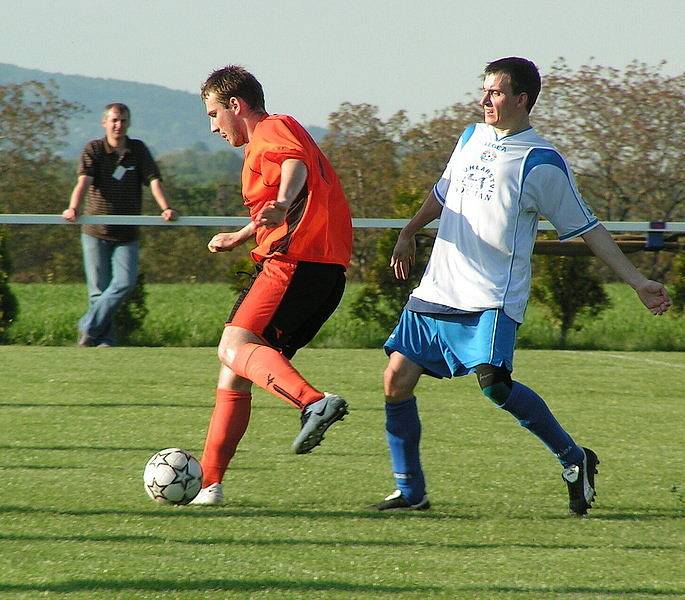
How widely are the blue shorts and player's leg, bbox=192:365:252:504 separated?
0.64 m

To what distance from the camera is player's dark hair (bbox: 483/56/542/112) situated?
510 cm

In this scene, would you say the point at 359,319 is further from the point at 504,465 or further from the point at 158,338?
the point at 504,465

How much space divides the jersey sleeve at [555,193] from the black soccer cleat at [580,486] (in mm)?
950

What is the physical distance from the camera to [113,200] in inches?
469

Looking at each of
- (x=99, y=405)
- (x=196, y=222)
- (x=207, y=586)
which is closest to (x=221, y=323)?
(x=196, y=222)

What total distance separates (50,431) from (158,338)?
6563 millimetres

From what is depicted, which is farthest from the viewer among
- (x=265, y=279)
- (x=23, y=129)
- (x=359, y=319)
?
(x=23, y=129)

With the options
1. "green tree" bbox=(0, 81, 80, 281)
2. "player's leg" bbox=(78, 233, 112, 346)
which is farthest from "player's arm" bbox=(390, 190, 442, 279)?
"green tree" bbox=(0, 81, 80, 281)

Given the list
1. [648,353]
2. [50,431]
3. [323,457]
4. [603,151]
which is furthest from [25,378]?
[603,151]

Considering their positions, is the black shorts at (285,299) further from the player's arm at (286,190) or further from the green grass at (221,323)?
the green grass at (221,323)

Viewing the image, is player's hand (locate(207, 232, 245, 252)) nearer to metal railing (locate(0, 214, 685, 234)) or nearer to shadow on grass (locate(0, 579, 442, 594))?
shadow on grass (locate(0, 579, 442, 594))

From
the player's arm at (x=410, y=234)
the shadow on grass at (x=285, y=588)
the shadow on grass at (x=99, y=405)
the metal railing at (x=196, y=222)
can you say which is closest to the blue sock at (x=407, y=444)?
the player's arm at (x=410, y=234)

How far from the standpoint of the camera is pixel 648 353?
13539 millimetres

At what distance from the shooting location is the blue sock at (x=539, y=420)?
16.9 feet
